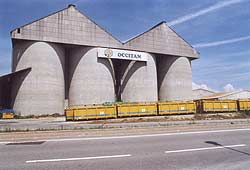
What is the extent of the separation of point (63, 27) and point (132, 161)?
34374mm

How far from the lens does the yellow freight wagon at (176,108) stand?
2675cm

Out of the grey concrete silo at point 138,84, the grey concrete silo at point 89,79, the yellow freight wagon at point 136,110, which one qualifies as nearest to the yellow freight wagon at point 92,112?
the yellow freight wagon at point 136,110

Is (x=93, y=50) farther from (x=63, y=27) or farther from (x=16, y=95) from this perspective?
(x=16, y=95)

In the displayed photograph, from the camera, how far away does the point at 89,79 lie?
122 feet

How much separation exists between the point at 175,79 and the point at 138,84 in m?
9.48

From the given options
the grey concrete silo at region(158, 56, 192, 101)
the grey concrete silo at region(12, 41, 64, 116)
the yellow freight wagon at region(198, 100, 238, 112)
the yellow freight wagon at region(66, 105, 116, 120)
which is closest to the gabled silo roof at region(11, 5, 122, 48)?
the grey concrete silo at region(12, 41, 64, 116)

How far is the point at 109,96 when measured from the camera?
38625 mm

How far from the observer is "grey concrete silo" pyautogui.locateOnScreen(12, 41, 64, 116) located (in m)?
33.4

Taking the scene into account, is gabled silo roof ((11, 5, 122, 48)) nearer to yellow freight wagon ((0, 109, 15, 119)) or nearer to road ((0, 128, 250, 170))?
yellow freight wagon ((0, 109, 15, 119))

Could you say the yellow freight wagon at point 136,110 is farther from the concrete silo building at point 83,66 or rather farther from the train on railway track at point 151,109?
the concrete silo building at point 83,66

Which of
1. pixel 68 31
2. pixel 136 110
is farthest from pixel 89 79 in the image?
Result: pixel 136 110

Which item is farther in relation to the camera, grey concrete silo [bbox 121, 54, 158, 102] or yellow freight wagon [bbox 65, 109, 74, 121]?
grey concrete silo [bbox 121, 54, 158, 102]

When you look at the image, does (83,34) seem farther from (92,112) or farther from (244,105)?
(244,105)

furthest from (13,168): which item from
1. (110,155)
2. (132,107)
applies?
(132,107)
